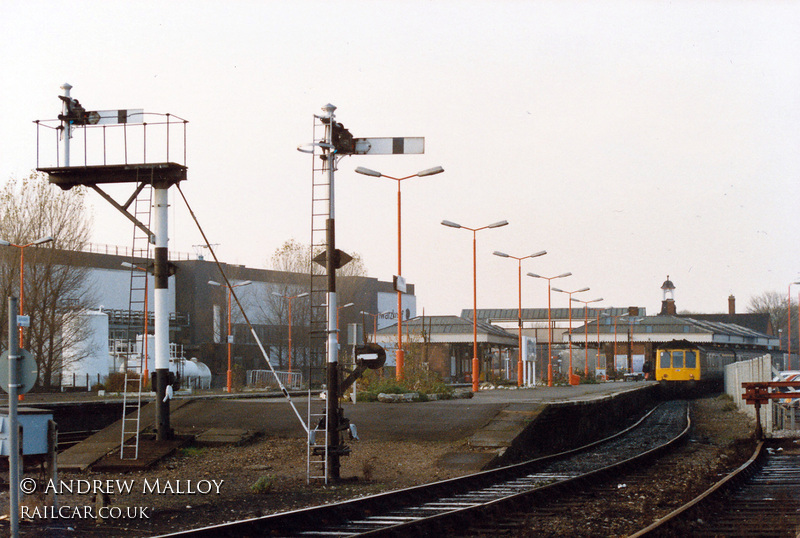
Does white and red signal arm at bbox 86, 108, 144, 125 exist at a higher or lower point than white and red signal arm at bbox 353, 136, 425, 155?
higher

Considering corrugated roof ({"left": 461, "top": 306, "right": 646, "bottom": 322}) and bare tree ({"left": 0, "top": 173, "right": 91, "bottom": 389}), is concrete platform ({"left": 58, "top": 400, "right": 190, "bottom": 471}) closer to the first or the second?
bare tree ({"left": 0, "top": 173, "right": 91, "bottom": 389})

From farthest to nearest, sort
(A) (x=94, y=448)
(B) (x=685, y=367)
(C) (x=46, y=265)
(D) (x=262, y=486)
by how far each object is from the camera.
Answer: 1. (B) (x=685, y=367)
2. (C) (x=46, y=265)
3. (A) (x=94, y=448)
4. (D) (x=262, y=486)

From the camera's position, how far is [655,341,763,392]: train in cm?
5491

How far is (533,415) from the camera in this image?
1739 centimetres

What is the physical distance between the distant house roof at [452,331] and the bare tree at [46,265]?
914 inches

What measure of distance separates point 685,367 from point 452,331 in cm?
2186

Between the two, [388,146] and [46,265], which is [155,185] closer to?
[388,146]

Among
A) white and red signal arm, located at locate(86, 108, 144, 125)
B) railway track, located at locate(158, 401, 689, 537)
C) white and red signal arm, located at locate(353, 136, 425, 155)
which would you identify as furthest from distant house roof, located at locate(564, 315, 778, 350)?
white and red signal arm, located at locate(353, 136, 425, 155)

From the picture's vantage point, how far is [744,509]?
1078 centimetres

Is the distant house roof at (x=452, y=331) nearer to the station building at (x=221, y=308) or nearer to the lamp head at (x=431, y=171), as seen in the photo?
the station building at (x=221, y=308)

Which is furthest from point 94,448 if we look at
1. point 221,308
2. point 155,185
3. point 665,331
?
point 665,331

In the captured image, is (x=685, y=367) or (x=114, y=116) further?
(x=685, y=367)

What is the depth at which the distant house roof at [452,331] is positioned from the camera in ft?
207

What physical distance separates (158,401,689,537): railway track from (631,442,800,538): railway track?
179 centimetres
